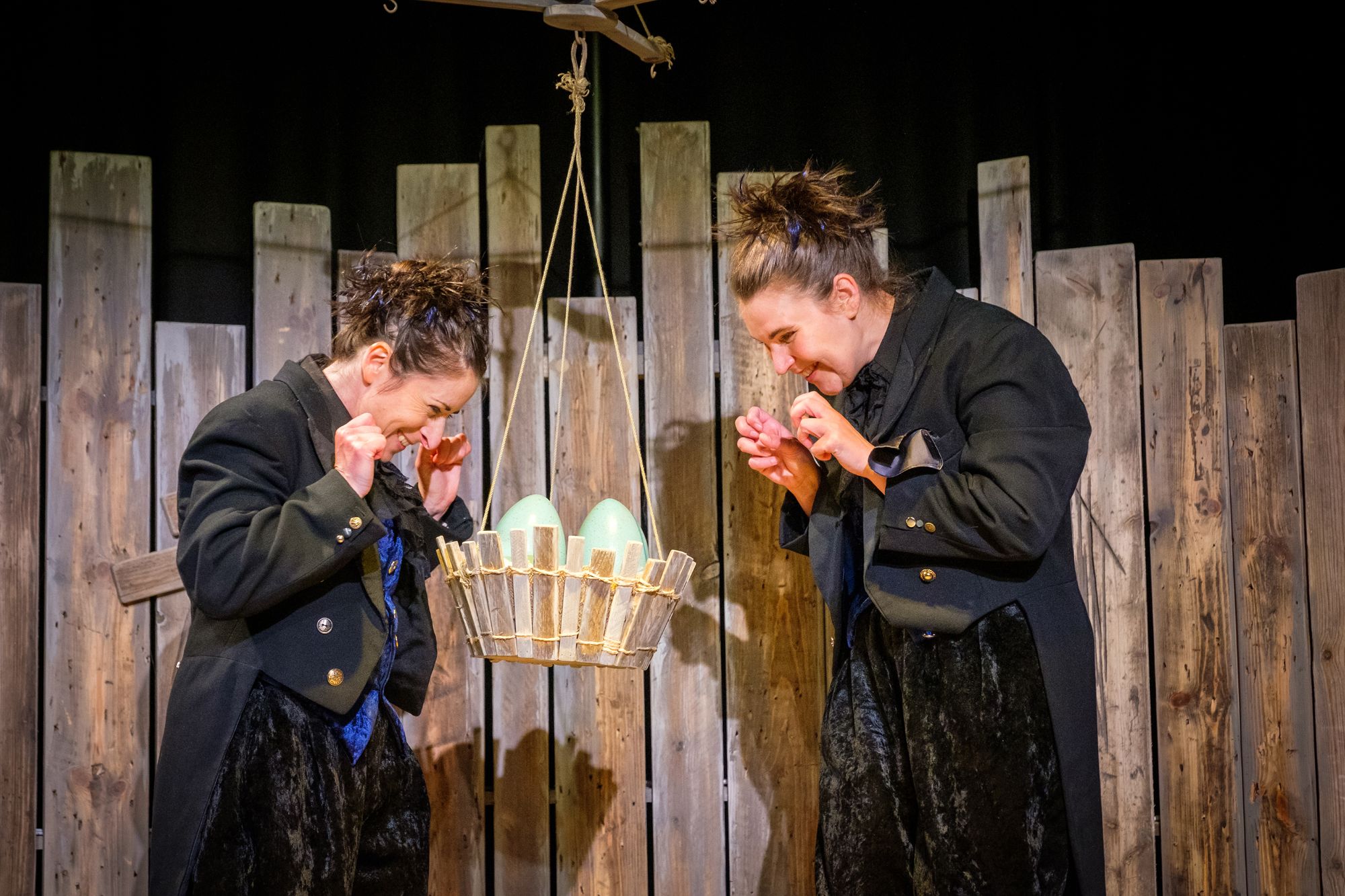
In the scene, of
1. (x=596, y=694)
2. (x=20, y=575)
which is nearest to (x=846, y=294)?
(x=596, y=694)

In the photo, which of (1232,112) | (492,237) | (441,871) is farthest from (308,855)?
(1232,112)

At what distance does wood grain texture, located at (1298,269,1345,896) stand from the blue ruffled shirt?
7.89ft

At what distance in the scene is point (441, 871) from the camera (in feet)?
11.4

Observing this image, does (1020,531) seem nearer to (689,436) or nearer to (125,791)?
(689,436)

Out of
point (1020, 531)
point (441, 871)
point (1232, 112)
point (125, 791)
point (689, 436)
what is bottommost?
point (441, 871)

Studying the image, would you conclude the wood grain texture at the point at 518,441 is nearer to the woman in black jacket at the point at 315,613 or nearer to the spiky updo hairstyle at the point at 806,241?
the woman in black jacket at the point at 315,613

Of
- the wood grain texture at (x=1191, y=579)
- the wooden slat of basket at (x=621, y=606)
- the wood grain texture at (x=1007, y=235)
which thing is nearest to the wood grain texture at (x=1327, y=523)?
the wood grain texture at (x=1191, y=579)

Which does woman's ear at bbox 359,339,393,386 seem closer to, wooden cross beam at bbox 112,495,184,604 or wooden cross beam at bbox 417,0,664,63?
wooden cross beam at bbox 417,0,664,63

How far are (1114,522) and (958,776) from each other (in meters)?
1.22

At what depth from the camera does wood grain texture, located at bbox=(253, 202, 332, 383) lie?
11.6 ft

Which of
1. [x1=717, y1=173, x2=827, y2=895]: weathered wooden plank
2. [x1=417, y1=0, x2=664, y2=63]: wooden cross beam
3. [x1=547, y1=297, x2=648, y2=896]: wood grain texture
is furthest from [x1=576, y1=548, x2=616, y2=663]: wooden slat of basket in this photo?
[x1=417, y1=0, x2=664, y2=63]: wooden cross beam

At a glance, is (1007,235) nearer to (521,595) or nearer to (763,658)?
(763,658)

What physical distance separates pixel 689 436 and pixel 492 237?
855mm

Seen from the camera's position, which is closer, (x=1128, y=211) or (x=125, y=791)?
(x=125, y=791)
